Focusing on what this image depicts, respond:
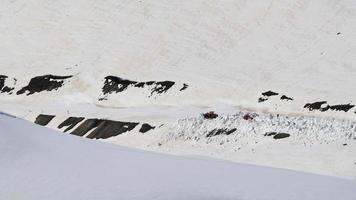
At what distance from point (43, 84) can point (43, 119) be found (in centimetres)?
791

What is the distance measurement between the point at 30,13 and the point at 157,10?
11.8 m

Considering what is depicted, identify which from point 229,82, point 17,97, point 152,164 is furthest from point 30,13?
point 152,164

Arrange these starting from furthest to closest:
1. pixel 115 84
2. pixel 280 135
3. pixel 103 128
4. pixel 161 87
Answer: pixel 115 84 → pixel 161 87 → pixel 103 128 → pixel 280 135

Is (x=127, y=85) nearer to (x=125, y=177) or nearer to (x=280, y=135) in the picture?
(x=280, y=135)

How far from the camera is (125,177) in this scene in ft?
23.8

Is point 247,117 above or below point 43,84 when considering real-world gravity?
below

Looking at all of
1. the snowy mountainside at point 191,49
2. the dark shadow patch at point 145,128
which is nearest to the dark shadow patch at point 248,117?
the dark shadow patch at point 145,128

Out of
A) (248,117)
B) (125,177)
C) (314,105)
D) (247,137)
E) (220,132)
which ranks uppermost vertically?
(314,105)

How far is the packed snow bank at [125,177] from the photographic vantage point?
685 centimetres

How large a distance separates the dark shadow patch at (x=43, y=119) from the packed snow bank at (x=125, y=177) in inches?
982

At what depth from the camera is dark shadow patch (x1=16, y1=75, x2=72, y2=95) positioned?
132 feet

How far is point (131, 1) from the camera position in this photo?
51.1 meters

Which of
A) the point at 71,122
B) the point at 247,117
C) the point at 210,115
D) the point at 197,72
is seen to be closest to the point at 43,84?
the point at 71,122

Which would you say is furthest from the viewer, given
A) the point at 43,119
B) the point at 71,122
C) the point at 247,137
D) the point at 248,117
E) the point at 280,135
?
the point at 43,119
